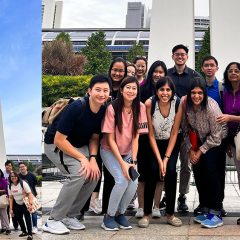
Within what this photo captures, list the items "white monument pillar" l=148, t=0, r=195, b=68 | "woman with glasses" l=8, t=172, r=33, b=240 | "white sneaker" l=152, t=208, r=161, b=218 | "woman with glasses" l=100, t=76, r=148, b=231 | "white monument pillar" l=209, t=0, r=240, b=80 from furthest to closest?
"white monument pillar" l=148, t=0, r=195, b=68 → "white monument pillar" l=209, t=0, r=240, b=80 → "white sneaker" l=152, t=208, r=161, b=218 → "woman with glasses" l=100, t=76, r=148, b=231 → "woman with glasses" l=8, t=172, r=33, b=240

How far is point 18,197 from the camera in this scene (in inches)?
96.3

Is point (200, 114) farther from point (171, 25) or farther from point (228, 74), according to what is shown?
point (171, 25)

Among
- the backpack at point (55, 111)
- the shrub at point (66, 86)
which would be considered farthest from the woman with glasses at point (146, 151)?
the shrub at point (66, 86)

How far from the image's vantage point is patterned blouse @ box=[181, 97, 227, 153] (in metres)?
3.36

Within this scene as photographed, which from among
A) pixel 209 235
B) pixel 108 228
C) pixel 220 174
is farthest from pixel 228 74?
pixel 108 228

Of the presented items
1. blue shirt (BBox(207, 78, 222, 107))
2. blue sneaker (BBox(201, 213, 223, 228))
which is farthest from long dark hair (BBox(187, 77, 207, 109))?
blue sneaker (BBox(201, 213, 223, 228))

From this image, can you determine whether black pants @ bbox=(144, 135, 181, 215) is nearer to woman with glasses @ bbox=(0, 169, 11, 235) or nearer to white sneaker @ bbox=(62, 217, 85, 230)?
white sneaker @ bbox=(62, 217, 85, 230)

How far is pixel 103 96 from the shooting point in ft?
10.3

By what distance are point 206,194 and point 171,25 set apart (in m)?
10.6

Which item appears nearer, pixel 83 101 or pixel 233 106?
pixel 83 101

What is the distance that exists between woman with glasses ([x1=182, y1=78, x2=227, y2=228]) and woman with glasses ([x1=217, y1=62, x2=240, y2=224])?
0.25 ft

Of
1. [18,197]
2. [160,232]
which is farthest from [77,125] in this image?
[160,232]

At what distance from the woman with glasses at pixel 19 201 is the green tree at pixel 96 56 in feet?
77.3

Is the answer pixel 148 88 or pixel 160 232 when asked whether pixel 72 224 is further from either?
pixel 148 88
